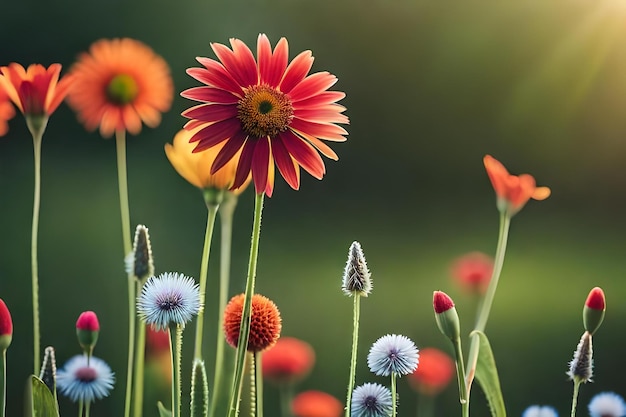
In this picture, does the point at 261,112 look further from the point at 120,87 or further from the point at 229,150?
the point at 120,87

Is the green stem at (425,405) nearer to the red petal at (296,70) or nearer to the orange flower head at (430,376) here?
the orange flower head at (430,376)

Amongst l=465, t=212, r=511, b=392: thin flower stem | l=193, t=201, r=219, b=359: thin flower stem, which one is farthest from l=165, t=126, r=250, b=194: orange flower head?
l=465, t=212, r=511, b=392: thin flower stem

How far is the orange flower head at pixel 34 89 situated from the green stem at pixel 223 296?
0.54ft

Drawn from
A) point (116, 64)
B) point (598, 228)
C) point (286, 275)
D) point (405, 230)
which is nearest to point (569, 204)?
point (598, 228)

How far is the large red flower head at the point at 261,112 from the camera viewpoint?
1.74ft

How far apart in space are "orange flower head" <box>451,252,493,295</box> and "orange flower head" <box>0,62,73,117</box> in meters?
0.41

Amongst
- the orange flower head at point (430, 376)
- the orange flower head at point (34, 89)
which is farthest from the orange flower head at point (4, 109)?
the orange flower head at point (430, 376)

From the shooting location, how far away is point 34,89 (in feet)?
2.02

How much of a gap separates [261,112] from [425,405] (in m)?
0.34

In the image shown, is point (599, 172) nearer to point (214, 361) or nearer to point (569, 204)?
point (569, 204)

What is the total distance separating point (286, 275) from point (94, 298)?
0.19 metres

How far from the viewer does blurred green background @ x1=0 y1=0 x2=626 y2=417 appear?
0.73 metres

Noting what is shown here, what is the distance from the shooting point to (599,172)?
2.46 feet

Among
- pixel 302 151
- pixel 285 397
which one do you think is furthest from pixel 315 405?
pixel 302 151
